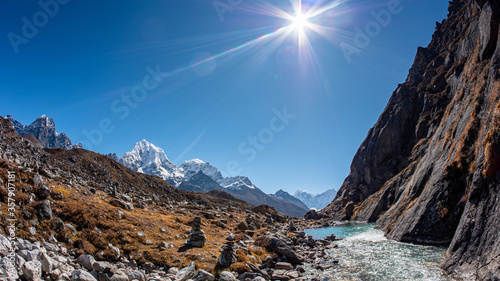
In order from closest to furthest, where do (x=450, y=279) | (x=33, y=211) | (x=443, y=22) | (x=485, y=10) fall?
(x=33, y=211) → (x=450, y=279) → (x=485, y=10) → (x=443, y=22)

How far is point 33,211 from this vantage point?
59.6 feet

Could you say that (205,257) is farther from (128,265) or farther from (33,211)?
(33,211)

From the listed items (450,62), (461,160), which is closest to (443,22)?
(450,62)

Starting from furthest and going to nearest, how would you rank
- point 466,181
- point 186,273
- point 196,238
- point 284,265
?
point 466,181 < point 196,238 < point 284,265 < point 186,273

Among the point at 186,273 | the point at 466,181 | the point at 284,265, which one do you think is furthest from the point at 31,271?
the point at 466,181

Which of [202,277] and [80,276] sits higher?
[80,276]

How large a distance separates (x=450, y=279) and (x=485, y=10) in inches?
2262

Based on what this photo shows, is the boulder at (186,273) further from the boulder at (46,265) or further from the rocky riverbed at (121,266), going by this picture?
the boulder at (46,265)

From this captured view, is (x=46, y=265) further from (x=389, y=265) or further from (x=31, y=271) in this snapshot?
(x=389, y=265)

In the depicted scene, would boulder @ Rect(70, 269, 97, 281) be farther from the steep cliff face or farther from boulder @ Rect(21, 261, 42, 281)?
the steep cliff face

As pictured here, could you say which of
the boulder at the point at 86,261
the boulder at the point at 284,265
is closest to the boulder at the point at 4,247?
the boulder at the point at 86,261

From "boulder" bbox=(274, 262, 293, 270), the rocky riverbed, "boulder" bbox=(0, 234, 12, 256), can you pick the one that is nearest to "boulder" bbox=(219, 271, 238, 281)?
the rocky riverbed

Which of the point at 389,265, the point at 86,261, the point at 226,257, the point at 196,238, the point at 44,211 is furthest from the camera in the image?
the point at 196,238

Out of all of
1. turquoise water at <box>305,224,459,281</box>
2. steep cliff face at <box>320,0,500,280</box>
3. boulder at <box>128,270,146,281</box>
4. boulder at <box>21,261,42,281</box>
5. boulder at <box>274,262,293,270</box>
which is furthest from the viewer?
boulder at <box>274,262,293,270</box>
